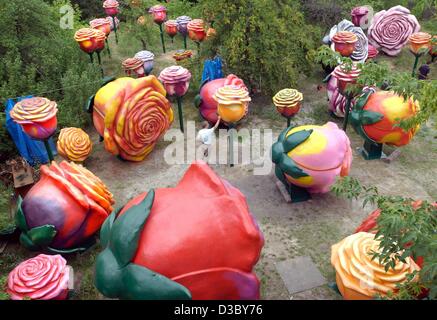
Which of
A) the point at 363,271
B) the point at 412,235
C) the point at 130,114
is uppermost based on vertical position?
the point at 412,235

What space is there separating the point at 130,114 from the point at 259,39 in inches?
158

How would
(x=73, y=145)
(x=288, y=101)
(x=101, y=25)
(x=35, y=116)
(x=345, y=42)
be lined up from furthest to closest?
(x=101, y=25) → (x=345, y=42) → (x=288, y=101) → (x=73, y=145) → (x=35, y=116)

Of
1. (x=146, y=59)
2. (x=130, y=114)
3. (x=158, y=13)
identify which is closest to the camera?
(x=130, y=114)

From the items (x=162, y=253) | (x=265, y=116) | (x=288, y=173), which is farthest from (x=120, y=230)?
(x=265, y=116)

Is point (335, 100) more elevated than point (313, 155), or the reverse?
point (313, 155)

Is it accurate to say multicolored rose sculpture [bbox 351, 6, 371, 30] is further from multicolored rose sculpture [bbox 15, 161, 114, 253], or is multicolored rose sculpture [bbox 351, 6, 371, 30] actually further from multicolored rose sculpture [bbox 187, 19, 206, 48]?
multicolored rose sculpture [bbox 15, 161, 114, 253]

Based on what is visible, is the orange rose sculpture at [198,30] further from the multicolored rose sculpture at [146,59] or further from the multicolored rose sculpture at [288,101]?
the multicolored rose sculpture at [288,101]

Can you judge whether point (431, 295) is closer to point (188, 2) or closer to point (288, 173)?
point (288, 173)

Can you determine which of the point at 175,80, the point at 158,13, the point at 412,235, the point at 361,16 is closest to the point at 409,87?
the point at 412,235

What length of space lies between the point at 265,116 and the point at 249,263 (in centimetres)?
622

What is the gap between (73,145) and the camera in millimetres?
7684

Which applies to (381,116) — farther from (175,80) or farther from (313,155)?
(175,80)

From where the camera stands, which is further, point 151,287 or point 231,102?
point 231,102

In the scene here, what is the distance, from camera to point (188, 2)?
1695 centimetres
